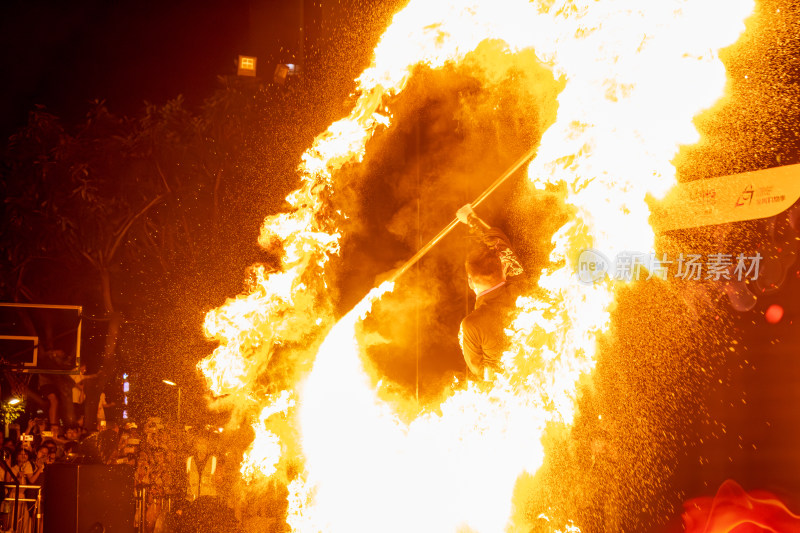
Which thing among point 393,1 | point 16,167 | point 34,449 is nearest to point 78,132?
point 16,167

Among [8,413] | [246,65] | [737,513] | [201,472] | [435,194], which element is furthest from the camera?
[246,65]

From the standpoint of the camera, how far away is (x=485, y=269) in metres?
5.41

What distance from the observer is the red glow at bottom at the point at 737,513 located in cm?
498

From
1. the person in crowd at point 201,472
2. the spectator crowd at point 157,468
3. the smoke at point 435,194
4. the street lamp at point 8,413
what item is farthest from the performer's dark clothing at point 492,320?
the street lamp at point 8,413

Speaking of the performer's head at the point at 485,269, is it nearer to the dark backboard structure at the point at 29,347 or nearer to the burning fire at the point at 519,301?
the burning fire at the point at 519,301

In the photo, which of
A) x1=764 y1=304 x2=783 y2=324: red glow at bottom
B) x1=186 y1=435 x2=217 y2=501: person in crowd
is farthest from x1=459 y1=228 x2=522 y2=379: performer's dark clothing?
x1=186 y1=435 x2=217 y2=501: person in crowd

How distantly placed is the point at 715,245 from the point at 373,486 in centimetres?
323

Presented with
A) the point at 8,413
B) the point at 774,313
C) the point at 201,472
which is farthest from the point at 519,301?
the point at 8,413

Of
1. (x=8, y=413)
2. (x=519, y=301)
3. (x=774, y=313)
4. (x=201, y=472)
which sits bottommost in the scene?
(x=201, y=472)

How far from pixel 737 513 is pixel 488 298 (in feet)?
8.11

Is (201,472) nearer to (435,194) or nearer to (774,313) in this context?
(435,194)

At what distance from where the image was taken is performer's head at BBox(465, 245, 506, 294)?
5367mm

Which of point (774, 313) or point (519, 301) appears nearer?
point (774, 313)

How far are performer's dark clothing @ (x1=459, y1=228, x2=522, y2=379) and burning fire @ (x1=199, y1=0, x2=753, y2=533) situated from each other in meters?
0.18
